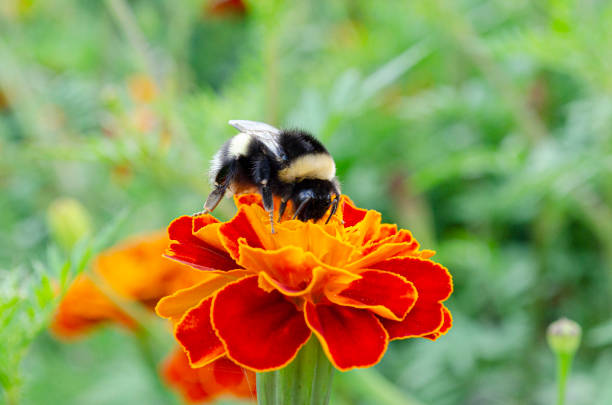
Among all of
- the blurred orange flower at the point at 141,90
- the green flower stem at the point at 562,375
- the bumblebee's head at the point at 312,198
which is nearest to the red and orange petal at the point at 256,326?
the bumblebee's head at the point at 312,198

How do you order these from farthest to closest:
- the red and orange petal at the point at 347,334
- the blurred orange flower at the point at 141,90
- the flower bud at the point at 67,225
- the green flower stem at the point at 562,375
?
the blurred orange flower at the point at 141,90, the flower bud at the point at 67,225, the green flower stem at the point at 562,375, the red and orange petal at the point at 347,334

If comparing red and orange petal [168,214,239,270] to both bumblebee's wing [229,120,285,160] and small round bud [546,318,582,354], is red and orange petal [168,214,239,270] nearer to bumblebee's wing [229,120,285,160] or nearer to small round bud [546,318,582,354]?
bumblebee's wing [229,120,285,160]

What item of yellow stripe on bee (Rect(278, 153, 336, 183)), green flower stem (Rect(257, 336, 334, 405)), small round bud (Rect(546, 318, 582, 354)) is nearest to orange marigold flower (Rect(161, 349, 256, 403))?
green flower stem (Rect(257, 336, 334, 405))

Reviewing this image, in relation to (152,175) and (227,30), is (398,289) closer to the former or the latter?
(152,175)

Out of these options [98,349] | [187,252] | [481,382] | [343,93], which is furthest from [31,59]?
[187,252]

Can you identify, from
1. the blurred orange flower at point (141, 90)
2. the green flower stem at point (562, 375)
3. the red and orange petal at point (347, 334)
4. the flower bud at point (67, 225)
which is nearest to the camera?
the red and orange petal at point (347, 334)

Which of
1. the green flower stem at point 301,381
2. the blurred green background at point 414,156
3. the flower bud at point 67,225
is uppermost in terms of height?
the blurred green background at point 414,156

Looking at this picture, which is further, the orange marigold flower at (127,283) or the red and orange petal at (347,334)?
the orange marigold flower at (127,283)

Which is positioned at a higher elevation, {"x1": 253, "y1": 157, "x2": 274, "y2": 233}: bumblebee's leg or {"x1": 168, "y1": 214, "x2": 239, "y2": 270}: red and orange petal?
{"x1": 253, "y1": 157, "x2": 274, "y2": 233}: bumblebee's leg

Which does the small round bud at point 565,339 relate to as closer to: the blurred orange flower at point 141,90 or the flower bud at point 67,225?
the flower bud at point 67,225
